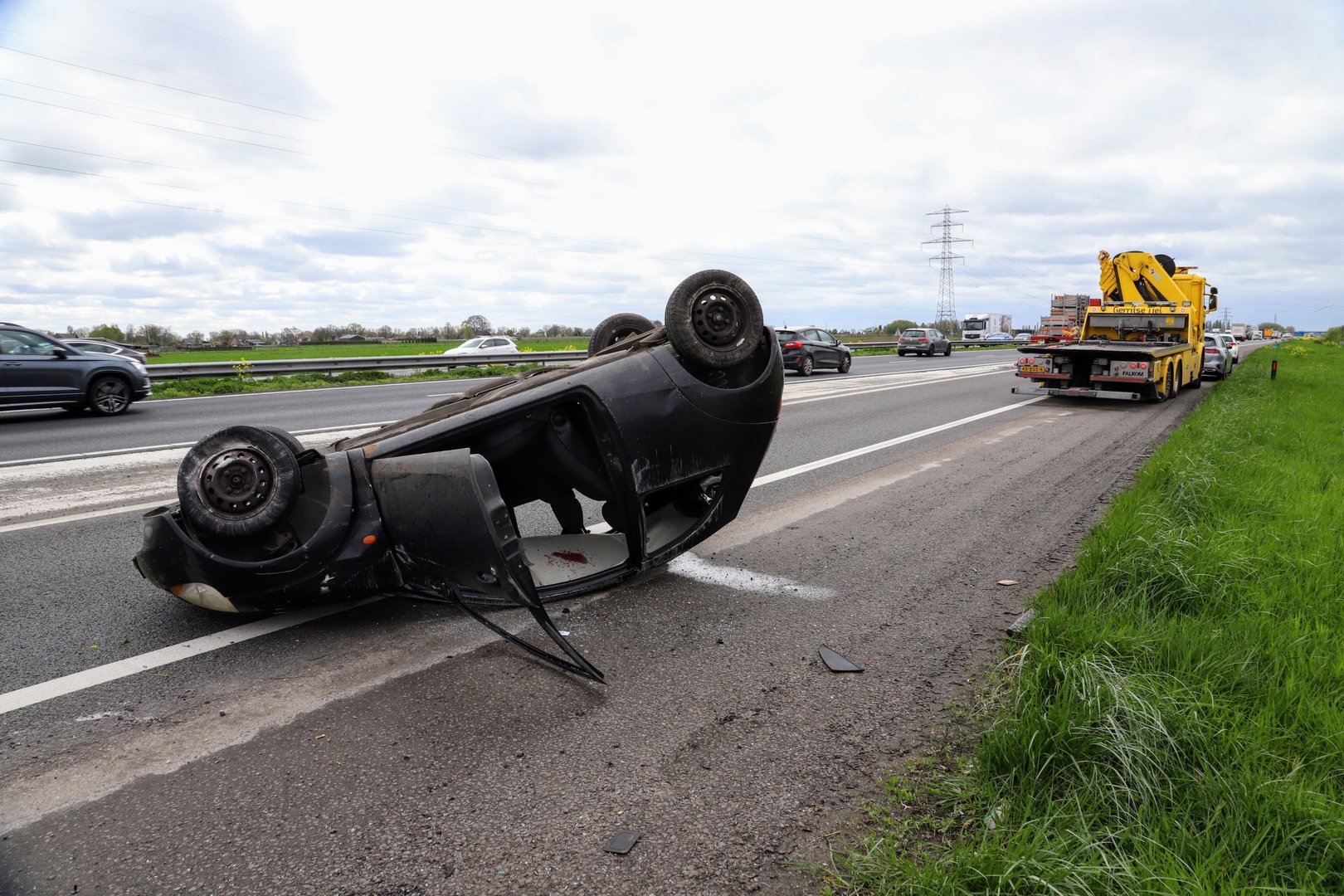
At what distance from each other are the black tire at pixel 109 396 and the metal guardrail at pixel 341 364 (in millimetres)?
5917

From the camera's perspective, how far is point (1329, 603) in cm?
356

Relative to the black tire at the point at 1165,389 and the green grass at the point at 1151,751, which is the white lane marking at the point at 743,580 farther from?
the black tire at the point at 1165,389

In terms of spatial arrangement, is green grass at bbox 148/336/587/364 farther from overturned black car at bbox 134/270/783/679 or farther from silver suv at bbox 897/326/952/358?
overturned black car at bbox 134/270/783/679

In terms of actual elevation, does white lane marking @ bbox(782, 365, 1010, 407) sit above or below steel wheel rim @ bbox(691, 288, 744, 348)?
below

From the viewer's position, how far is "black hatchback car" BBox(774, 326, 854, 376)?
23.0 m

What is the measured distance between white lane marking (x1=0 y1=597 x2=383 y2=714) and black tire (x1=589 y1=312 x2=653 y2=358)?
1963 millimetres

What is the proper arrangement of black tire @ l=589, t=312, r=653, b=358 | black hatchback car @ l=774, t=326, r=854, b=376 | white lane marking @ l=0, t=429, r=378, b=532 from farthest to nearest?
1. black hatchback car @ l=774, t=326, r=854, b=376
2. white lane marking @ l=0, t=429, r=378, b=532
3. black tire @ l=589, t=312, r=653, b=358

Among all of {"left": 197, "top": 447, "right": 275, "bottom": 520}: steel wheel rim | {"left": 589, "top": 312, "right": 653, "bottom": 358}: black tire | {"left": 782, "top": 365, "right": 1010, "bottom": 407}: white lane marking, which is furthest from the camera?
{"left": 782, "top": 365, "right": 1010, "bottom": 407}: white lane marking

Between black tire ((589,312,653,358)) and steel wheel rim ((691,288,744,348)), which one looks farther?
A: black tire ((589,312,653,358))

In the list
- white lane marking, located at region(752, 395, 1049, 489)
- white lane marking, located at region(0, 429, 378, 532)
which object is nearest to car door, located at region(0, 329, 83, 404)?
white lane marking, located at region(0, 429, 378, 532)

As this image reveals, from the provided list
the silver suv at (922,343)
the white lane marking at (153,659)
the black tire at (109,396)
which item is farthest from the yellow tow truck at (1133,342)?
the silver suv at (922,343)

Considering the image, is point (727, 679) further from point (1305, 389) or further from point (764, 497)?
point (1305, 389)

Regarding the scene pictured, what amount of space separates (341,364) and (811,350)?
13.0 m

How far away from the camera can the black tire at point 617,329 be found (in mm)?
4836
